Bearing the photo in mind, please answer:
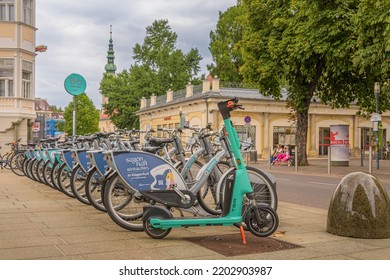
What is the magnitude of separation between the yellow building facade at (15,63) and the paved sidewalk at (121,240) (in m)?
18.1

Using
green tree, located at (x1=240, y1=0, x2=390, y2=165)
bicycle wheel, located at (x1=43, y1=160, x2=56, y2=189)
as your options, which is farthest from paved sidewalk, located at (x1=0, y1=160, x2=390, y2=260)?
green tree, located at (x1=240, y1=0, x2=390, y2=165)

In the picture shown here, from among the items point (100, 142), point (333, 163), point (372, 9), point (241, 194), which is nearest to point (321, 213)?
point (241, 194)

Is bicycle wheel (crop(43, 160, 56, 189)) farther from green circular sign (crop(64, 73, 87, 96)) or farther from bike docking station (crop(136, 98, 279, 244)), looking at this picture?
bike docking station (crop(136, 98, 279, 244))

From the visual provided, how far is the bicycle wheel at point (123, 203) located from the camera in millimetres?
6383

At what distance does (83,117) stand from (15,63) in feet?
170

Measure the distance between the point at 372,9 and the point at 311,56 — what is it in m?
6.28

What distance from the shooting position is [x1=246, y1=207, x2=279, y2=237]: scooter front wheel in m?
5.93

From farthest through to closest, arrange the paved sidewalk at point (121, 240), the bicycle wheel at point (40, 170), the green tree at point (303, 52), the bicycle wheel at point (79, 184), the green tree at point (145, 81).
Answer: the green tree at point (145, 81) < the green tree at point (303, 52) < the bicycle wheel at point (40, 170) < the bicycle wheel at point (79, 184) < the paved sidewalk at point (121, 240)

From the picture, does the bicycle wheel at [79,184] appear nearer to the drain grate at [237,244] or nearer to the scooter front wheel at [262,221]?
the drain grate at [237,244]

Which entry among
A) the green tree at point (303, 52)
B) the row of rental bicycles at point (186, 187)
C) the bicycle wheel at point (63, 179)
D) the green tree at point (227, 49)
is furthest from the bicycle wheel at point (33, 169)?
the green tree at point (227, 49)

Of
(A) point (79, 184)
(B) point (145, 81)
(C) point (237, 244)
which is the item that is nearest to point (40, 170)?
(A) point (79, 184)

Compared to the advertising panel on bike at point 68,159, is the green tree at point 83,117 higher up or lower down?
higher up

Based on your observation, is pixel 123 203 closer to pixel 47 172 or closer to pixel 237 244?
pixel 237 244

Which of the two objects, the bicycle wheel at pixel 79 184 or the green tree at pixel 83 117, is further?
the green tree at pixel 83 117
